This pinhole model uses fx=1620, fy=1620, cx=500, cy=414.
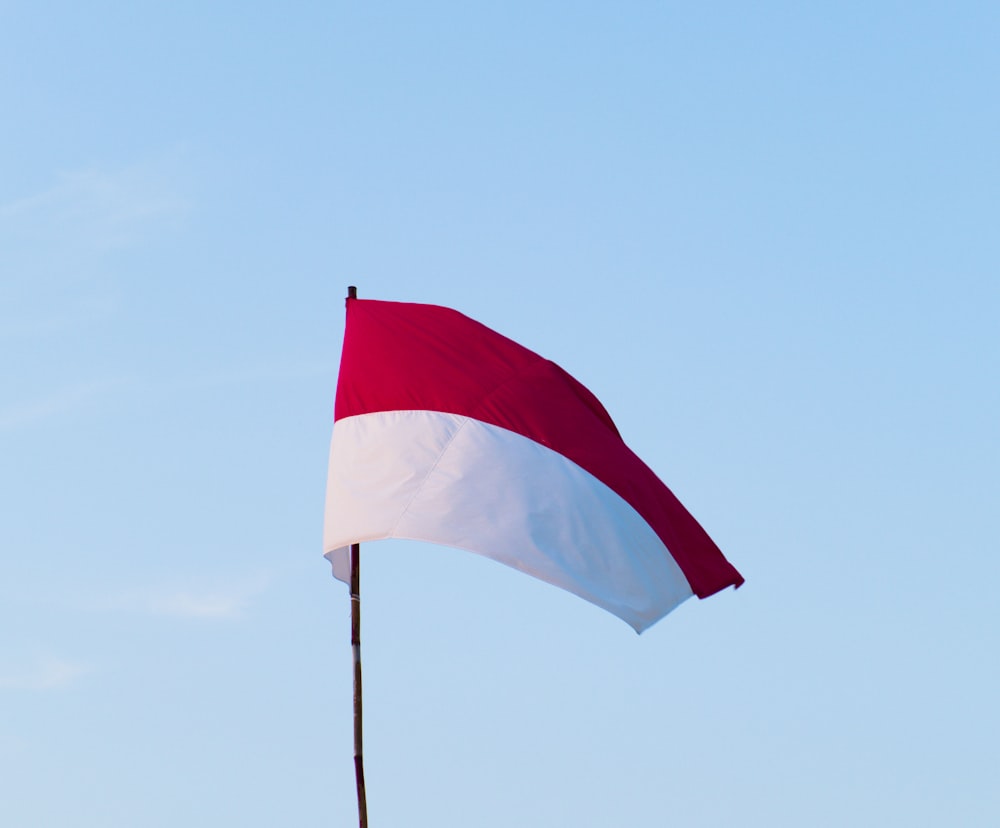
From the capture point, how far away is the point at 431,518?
17.6m

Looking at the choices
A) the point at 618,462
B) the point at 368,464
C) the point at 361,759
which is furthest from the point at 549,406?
the point at 361,759

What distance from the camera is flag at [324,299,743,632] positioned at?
17.6 m

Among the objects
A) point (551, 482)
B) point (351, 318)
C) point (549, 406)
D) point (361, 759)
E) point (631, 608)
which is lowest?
point (361, 759)

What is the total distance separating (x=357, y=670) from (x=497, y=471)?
2711mm

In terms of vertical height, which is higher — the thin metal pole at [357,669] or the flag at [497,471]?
the flag at [497,471]

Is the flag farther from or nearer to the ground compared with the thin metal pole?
farther from the ground

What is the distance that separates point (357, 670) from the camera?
59.3ft

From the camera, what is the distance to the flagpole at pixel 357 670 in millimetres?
17641

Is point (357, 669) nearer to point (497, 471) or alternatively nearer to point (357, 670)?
point (357, 670)

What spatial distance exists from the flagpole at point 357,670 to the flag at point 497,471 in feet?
1.78

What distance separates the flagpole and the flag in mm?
543

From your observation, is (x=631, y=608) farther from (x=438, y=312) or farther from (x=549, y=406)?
(x=438, y=312)

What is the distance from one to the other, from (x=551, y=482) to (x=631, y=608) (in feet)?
5.66

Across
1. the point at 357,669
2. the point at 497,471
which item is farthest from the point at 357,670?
the point at 497,471
